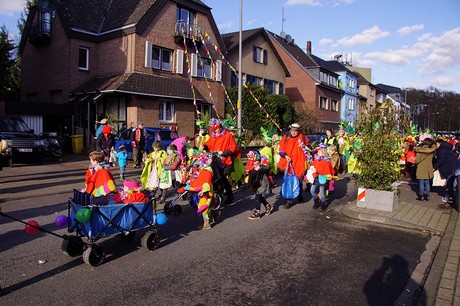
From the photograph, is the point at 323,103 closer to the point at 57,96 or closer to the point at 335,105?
the point at 335,105

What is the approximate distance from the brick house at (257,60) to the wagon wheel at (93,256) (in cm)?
2582

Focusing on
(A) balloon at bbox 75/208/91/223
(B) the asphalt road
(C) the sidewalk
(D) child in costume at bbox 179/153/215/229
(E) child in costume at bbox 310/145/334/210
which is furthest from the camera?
(E) child in costume at bbox 310/145/334/210

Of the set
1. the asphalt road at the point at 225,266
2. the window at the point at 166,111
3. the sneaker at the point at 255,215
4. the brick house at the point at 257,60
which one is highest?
the brick house at the point at 257,60

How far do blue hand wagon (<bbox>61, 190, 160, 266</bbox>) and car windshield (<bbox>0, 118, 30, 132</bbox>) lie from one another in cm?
1272

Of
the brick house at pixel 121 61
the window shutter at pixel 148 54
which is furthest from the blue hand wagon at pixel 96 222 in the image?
the window shutter at pixel 148 54

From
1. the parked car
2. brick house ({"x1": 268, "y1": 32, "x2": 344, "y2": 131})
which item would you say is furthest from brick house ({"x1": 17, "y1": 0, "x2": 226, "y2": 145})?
brick house ({"x1": 268, "y1": 32, "x2": 344, "y2": 131})

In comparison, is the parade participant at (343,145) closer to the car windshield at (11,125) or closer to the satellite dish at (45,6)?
the car windshield at (11,125)

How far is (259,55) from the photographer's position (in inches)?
1314

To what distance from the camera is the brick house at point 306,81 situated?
41438 millimetres

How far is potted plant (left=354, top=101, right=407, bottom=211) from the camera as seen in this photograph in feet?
28.1

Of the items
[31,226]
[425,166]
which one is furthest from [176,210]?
[425,166]

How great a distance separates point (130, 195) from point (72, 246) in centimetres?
101

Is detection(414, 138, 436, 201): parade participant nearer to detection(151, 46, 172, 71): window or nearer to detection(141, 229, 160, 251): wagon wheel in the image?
detection(141, 229, 160, 251): wagon wheel

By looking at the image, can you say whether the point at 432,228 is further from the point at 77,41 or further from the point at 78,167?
the point at 77,41
